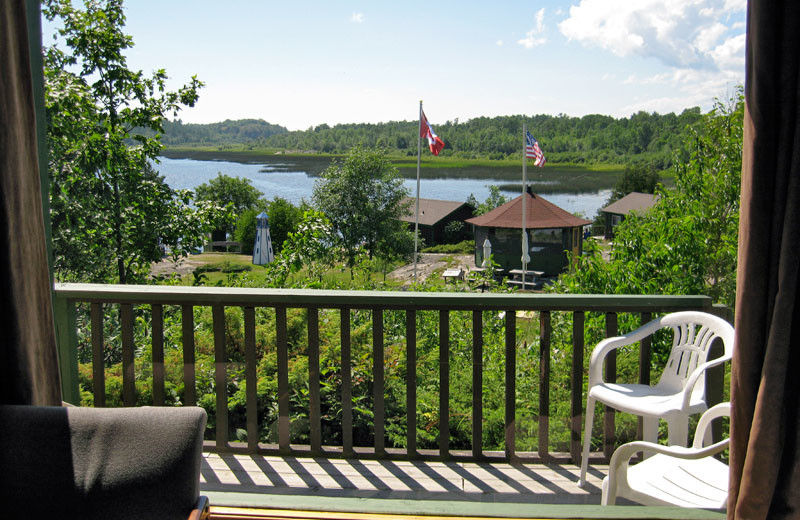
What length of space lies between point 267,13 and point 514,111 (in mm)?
1554

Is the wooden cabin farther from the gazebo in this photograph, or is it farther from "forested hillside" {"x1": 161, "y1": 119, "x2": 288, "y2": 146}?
"forested hillside" {"x1": 161, "y1": 119, "x2": 288, "y2": 146}

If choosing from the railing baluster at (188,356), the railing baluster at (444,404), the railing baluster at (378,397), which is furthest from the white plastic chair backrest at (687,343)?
the railing baluster at (188,356)

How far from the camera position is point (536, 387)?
9.15 feet

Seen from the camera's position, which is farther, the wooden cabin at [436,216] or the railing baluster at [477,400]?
the wooden cabin at [436,216]

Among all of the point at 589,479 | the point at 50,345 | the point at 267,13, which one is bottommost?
the point at 589,479

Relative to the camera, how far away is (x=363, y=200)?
3852 millimetres

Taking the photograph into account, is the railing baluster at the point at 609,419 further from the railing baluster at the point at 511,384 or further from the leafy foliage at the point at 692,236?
the leafy foliage at the point at 692,236

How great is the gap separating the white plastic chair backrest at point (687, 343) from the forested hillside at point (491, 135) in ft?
4.59

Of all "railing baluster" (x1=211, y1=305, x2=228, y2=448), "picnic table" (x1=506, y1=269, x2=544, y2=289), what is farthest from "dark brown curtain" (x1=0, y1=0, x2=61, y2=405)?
"picnic table" (x1=506, y1=269, x2=544, y2=289)

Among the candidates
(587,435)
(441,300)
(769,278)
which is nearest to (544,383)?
(587,435)

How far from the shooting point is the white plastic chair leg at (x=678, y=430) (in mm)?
2342

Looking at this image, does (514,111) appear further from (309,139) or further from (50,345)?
(50,345)

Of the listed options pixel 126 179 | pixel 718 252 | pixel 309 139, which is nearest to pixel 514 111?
pixel 309 139

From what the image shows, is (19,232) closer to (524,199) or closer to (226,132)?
(226,132)
